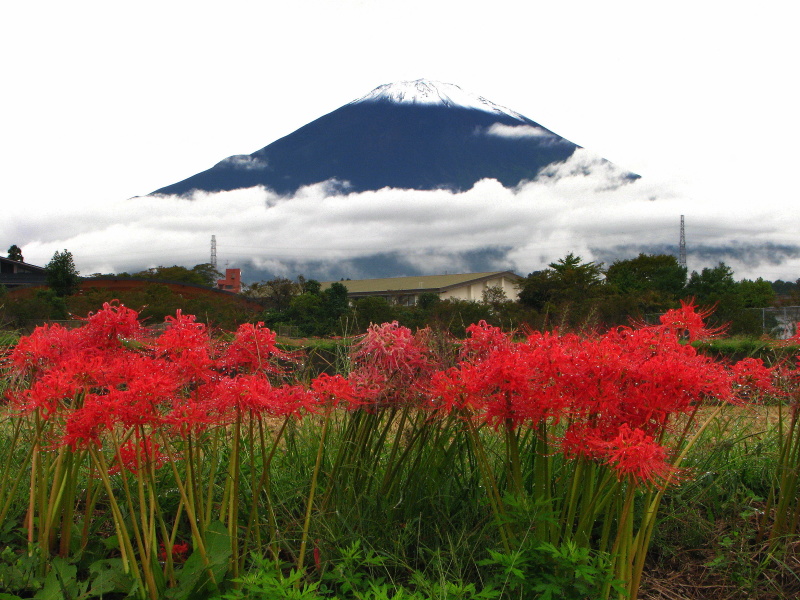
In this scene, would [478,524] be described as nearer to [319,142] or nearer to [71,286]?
[71,286]

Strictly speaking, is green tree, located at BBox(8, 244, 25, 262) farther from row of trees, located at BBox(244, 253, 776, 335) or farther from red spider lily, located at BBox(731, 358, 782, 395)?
red spider lily, located at BBox(731, 358, 782, 395)

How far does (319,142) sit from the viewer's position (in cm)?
17025

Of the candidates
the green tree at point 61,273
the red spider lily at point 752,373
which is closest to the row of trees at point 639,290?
the red spider lily at point 752,373

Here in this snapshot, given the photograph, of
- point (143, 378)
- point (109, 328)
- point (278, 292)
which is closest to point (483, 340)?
point (143, 378)

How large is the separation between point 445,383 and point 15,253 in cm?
5920

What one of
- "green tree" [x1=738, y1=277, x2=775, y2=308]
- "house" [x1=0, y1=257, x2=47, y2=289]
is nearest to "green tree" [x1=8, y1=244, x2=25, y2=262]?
"house" [x1=0, y1=257, x2=47, y2=289]

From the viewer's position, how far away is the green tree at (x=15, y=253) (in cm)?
5151

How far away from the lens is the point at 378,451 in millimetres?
2951

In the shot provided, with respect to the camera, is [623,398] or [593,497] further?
[593,497]

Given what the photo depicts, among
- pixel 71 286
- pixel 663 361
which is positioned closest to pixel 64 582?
pixel 663 361

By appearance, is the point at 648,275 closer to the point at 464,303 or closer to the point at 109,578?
the point at 464,303

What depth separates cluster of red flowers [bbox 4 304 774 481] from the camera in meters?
2.10

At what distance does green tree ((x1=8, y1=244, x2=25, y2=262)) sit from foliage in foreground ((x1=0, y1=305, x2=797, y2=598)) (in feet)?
185

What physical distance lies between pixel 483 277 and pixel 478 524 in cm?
3842
